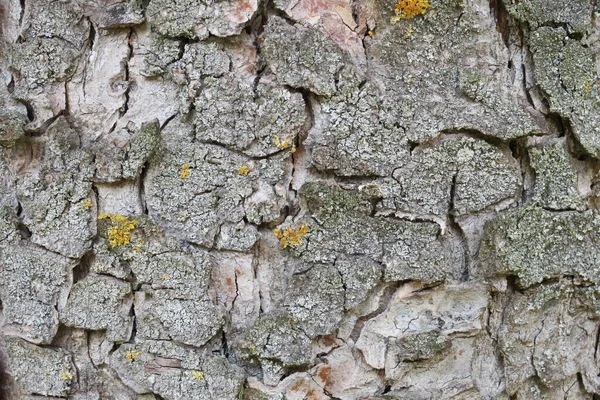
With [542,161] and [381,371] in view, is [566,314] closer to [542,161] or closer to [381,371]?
[542,161]

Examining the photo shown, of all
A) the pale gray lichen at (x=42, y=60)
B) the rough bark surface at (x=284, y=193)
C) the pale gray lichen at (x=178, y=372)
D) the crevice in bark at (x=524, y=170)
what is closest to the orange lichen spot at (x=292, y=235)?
the rough bark surface at (x=284, y=193)

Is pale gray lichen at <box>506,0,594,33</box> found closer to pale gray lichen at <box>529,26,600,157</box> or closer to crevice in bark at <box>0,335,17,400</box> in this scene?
pale gray lichen at <box>529,26,600,157</box>

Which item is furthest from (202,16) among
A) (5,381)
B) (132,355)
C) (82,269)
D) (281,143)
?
(5,381)

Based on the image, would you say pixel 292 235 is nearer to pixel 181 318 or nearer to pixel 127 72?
pixel 181 318

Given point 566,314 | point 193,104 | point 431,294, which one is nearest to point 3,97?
point 193,104

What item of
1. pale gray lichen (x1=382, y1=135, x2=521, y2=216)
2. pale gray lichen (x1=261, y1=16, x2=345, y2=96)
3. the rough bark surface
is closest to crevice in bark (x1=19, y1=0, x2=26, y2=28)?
the rough bark surface
